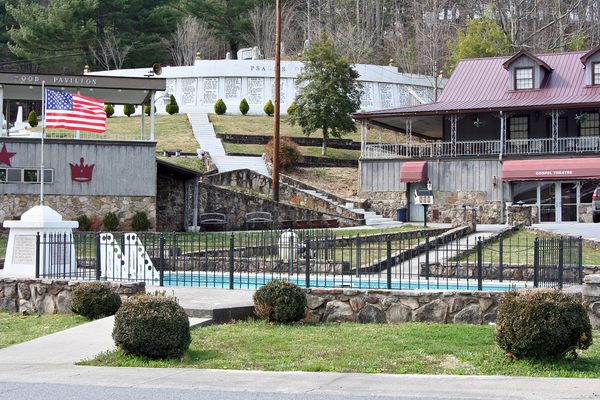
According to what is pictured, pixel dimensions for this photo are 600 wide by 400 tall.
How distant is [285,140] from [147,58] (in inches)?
1271

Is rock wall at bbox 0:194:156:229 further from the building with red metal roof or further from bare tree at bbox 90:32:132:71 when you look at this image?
bare tree at bbox 90:32:132:71

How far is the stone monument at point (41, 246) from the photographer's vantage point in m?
20.6

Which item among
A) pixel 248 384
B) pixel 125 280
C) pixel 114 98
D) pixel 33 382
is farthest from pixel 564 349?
pixel 114 98

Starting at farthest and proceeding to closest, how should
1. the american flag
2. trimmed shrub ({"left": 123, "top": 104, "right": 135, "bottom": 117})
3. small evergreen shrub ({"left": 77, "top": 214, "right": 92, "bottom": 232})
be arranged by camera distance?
trimmed shrub ({"left": 123, "top": 104, "right": 135, "bottom": 117})
small evergreen shrub ({"left": 77, "top": 214, "right": 92, "bottom": 232})
the american flag

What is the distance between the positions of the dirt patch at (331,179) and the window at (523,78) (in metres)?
9.73

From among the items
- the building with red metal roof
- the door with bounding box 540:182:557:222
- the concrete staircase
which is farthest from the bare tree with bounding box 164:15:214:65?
the door with bounding box 540:182:557:222

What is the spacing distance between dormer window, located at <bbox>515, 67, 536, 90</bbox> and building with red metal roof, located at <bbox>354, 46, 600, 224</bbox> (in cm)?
5

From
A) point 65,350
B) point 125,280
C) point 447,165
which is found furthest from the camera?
point 447,165

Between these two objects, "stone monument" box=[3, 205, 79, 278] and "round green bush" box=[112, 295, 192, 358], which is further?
"stone monument" box=[3, 205, 79, 278]

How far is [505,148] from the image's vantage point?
4672cm

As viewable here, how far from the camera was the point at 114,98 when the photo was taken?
132 ft

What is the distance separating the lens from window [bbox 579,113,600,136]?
46.8m

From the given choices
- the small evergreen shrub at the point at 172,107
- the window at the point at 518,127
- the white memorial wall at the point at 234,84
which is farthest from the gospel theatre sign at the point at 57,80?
the white memorial wall at the point at 234,84

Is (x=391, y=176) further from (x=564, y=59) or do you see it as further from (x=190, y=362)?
(x=190, y=362)
